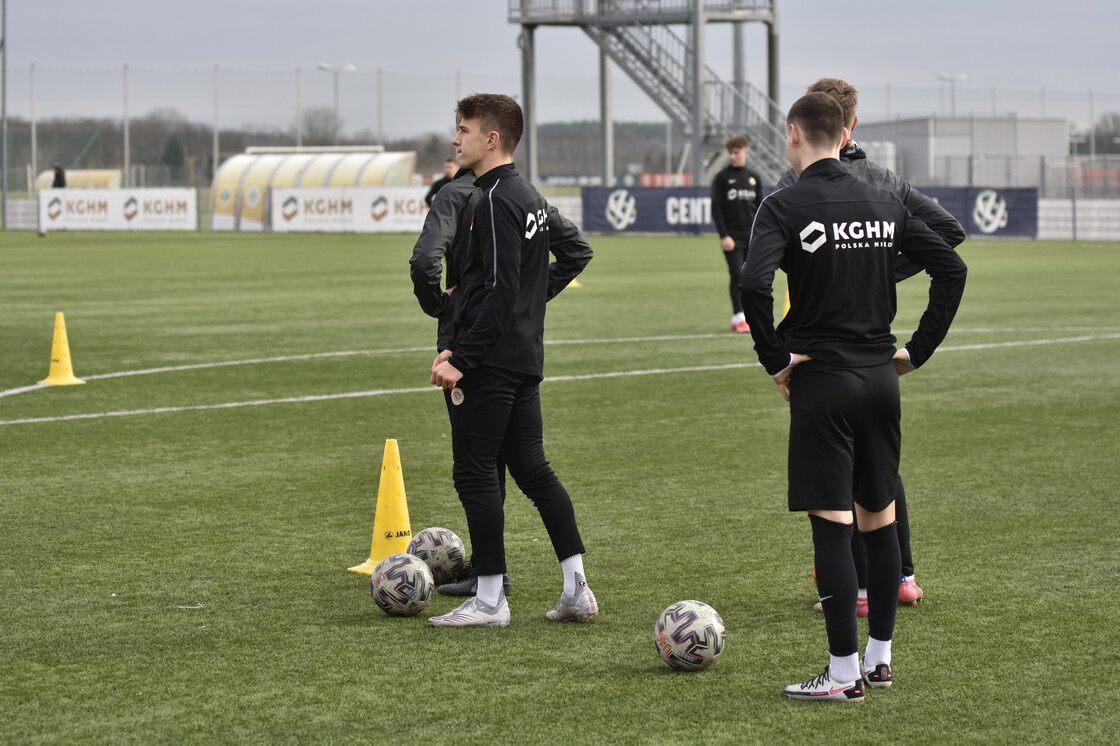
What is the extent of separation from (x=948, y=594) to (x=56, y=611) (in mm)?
3529

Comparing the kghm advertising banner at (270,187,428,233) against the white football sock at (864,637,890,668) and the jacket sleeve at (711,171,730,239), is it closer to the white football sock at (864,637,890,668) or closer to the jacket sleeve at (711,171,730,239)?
the jacket sleeve at (711,171,730,239)

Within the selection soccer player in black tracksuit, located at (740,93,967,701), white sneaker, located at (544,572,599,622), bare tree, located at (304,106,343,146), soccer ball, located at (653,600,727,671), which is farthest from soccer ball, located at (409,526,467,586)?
bare tree, located at (304,106,343,146)

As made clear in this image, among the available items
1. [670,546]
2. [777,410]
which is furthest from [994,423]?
[670,546]

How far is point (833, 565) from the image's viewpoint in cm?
439

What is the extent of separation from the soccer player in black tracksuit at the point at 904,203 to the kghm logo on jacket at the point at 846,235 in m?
0.22

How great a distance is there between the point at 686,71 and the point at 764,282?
41617mm

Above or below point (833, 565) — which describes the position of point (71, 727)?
below

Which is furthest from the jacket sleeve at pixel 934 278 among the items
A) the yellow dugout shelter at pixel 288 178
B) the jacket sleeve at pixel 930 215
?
the yellow dugout shelter at pixel 288 178

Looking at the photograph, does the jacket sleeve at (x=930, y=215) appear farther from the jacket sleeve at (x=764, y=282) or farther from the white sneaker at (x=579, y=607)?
the white sneaker at (x=579, y=607)

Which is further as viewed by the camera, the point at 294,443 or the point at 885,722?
the point at 294,443

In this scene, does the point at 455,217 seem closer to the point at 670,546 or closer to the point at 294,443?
the point at 670,546

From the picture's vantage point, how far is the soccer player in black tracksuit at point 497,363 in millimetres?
5078

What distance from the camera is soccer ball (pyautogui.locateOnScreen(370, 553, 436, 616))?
5.43 meters

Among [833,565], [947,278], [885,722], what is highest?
[947,278]
